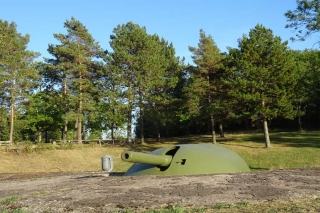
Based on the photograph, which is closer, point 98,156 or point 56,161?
point 56,161

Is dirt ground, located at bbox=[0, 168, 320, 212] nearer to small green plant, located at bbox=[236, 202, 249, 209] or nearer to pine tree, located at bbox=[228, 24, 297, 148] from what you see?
small green plant, located at bbox=[236, 202, 249, 209]

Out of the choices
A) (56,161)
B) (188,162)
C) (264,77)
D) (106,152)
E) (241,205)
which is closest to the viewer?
(241,205)

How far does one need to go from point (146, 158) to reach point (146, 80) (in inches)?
1269

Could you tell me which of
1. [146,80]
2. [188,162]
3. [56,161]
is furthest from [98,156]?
[188,162]

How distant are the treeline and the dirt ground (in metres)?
25.0

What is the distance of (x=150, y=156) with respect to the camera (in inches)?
365

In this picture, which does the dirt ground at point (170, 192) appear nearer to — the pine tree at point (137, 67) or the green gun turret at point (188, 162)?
the green gun turret at point (188, 162)

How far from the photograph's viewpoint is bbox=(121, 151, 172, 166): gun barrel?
8625mm

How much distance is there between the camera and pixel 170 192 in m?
7.29

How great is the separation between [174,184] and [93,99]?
3727 cm

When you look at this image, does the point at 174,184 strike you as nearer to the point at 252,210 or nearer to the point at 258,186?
the point at 258,186

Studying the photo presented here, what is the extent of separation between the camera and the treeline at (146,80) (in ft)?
112

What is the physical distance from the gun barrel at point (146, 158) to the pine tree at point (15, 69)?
28128mm

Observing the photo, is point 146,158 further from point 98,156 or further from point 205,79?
point 205,79
